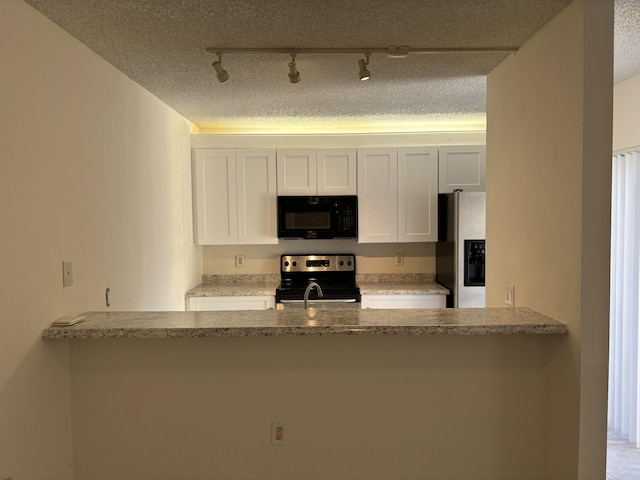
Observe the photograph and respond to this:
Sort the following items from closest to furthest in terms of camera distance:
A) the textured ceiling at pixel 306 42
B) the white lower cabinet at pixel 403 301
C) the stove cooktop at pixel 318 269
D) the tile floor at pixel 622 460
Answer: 1. the textured ceiling at pixel 306 42
2. the tile floor at pixel 622 460
3. the white lower cabinet at pixel 403 301
4. the stove cooktop at pixel 318 269

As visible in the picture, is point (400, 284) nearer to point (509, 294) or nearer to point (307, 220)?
point (307, 220)

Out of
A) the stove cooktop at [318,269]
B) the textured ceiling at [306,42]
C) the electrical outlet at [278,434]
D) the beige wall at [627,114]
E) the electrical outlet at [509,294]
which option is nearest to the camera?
the textured ceiling at [306,42]

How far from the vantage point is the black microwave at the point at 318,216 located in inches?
152

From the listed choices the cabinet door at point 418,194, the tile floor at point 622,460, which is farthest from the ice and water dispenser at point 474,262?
the tile floor at point 622,460

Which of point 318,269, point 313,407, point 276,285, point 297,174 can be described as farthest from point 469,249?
point 313,407

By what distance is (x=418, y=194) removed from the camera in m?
3.91

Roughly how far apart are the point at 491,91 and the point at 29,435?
2820 millimetres

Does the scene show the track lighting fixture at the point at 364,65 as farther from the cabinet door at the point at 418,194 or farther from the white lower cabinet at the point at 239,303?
the white lower cabinet at the point at 239,303

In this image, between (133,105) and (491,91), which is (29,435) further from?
(491,91)

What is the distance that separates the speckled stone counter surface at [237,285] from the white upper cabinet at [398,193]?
3.35ft

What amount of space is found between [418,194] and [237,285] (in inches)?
78.5

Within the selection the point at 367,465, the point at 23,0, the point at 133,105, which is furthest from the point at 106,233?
the point at 367,465

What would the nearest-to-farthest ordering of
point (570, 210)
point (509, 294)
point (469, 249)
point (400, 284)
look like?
point (570, 210) → point (509, 294) → point (469, 249) → point (400, 284)

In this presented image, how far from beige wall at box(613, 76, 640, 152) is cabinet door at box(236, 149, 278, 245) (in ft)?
8.71
